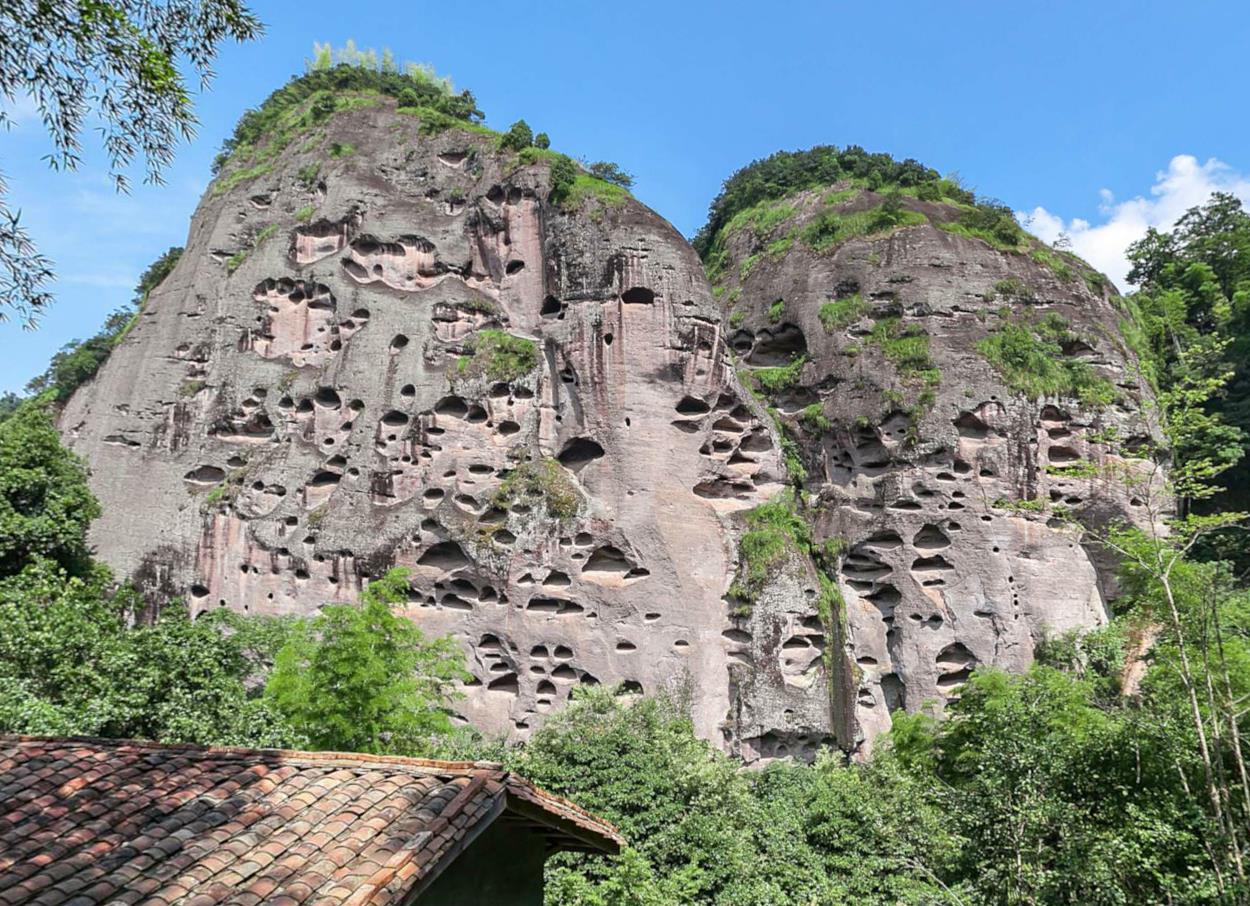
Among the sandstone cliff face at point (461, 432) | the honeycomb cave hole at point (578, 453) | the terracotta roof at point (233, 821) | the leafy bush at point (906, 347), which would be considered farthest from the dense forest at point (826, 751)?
the leafy bush at point (906, 347)

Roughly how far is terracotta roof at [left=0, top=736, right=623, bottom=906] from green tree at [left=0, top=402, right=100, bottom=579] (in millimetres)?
16308

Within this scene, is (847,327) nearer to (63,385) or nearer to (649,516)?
(649,516)

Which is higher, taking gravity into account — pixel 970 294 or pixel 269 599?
pixel 970 294

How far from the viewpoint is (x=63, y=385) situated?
28406 millimetres

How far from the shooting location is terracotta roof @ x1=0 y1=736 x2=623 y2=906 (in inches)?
187

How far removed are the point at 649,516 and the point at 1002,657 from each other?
9.98m

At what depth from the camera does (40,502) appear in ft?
68.7

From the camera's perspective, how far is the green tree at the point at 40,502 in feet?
65.6

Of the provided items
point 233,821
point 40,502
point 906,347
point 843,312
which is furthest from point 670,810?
point 843,312

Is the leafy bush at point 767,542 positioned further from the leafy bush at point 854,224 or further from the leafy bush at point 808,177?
the leafy bush at point 808,177

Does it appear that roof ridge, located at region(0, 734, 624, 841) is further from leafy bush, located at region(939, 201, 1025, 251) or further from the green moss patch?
leafy bush, located at region(939, 201, 1025, 251)

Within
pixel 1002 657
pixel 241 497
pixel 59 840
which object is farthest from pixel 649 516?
pixel 59 840

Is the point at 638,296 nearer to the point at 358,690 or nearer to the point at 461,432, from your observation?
the point at 461,432

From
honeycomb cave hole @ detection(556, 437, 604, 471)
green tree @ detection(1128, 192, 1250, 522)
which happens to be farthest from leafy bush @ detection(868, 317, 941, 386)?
honeycomb cave hole @ detection(556, 437, 604, 471)
